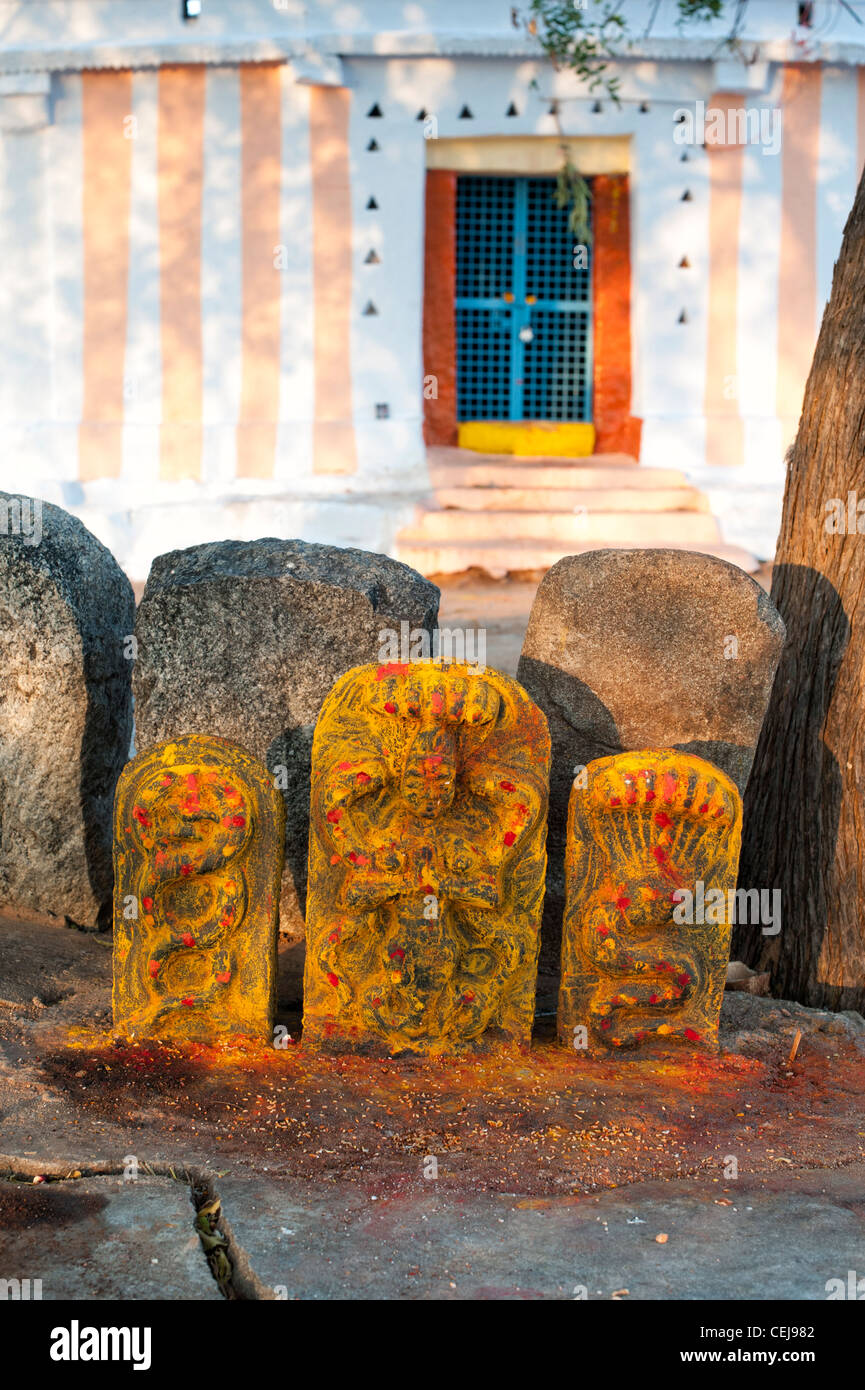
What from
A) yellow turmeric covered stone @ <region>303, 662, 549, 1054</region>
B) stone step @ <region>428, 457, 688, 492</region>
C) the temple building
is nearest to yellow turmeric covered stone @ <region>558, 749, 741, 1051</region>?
yellow turmeric covered stone @ <region>303, 662, 549, 1054</region>

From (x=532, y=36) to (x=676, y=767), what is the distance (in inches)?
330

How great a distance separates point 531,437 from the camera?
1109 cm

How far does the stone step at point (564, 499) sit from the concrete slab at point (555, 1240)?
7.82 meters

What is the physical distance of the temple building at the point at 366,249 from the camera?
10.3 metres

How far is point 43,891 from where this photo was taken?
450cm

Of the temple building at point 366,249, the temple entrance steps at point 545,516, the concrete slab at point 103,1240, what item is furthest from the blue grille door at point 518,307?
the concrete slab at point 103,1240

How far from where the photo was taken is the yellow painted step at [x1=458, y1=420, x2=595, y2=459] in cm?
1108

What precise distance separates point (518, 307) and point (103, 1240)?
9584 mm

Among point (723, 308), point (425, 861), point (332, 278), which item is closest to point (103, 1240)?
point (425, 861)

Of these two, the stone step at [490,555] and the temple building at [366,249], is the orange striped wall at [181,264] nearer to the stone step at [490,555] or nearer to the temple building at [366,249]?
the temple building at [366,249]

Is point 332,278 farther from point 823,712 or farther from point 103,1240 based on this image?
point 103,1240

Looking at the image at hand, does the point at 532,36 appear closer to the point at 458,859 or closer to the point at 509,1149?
the point at 458,859

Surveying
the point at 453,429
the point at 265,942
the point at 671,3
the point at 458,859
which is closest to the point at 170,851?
the point at 265,942

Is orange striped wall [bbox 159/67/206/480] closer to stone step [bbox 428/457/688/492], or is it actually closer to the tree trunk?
stone step [bbox 428/457/688/492]
